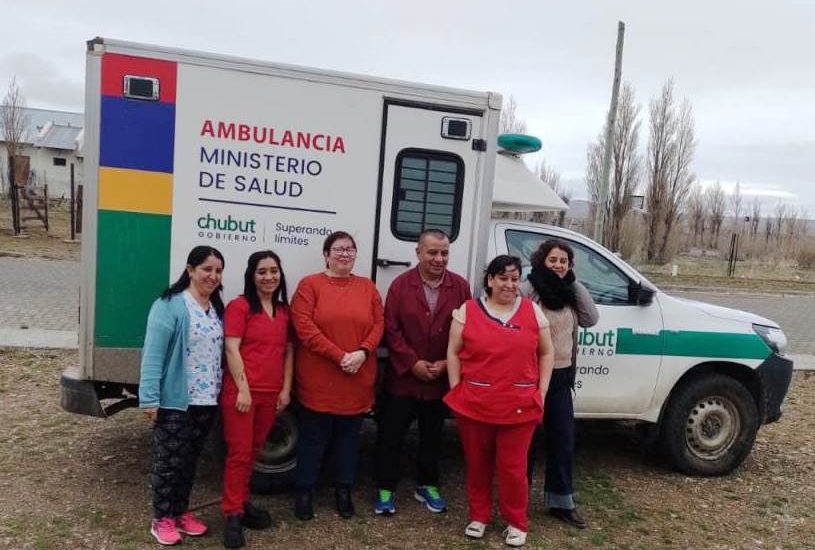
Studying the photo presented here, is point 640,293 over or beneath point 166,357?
over

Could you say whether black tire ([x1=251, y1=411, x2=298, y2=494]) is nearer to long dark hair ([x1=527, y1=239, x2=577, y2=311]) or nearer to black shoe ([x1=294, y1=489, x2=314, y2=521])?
black shoe ([x1=294, y1=489, x2=314, y2=521])

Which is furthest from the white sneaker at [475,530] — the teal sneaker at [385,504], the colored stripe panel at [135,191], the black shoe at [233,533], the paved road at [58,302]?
the paved road at [58,302]

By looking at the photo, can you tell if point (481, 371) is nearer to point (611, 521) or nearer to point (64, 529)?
point (611, 521)

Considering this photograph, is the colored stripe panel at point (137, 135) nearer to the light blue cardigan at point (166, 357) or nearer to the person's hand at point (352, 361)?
the light blue cardigan at point (166, 357)

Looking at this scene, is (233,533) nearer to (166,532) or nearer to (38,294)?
(166,532)

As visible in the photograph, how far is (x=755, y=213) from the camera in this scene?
6100cm

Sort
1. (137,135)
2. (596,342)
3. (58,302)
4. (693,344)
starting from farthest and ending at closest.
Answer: (58,302), (693,344), (596,342), (137,135)

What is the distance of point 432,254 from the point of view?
4.09 meters

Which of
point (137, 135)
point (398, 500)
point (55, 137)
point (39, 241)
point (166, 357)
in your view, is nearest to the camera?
point (166, 357)

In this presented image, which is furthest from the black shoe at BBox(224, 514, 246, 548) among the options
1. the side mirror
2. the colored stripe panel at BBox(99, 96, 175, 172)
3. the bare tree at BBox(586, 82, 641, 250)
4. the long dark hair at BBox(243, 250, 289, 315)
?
the bare tree at BBox(586, 82, 641, 250)

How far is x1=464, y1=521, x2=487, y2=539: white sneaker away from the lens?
411 cm

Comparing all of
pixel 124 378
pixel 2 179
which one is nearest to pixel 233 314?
pixel 124 378

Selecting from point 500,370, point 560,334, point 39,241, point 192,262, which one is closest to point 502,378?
point 500,370

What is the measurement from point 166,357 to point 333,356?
2.92 ft
